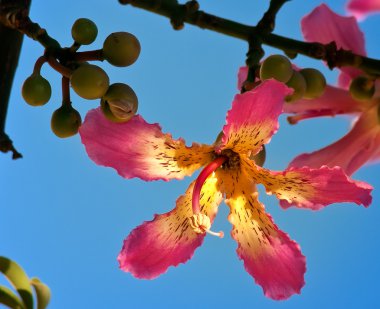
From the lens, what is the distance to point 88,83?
31.2 inches

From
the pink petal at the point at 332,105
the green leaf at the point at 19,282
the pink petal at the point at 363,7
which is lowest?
the green leaf at the point at 19,282

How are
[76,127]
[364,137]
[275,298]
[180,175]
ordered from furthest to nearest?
[364,137] < [180,175] < [275,298] < [76,127]

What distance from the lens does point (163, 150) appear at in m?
1.07

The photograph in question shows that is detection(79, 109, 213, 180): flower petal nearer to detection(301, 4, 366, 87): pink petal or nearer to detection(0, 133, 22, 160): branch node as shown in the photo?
detection(0, 133, 22, 160): branch node

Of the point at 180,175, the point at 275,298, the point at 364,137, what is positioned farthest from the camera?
the point at 364,137

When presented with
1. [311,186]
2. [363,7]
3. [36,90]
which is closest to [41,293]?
[36,90]

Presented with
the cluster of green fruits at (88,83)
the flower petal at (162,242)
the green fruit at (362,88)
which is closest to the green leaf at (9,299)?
the flower petal at (162,242)

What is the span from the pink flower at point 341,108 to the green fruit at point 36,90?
2.09 ft

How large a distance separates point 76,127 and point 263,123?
0.28 metres

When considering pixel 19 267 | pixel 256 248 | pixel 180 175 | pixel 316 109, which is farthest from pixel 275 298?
pixel 316 109

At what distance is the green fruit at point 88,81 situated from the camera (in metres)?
0.79

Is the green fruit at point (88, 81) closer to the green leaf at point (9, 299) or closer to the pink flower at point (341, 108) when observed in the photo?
the green leaf at point (9, 299)

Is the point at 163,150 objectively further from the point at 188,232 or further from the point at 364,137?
the point at 364,137

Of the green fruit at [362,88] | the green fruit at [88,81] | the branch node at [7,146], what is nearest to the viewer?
the green fruit at [88,81]
